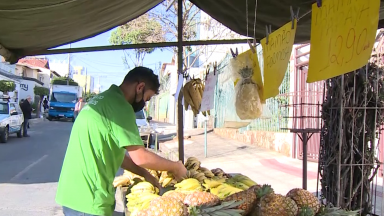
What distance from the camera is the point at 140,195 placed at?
9.48 feet

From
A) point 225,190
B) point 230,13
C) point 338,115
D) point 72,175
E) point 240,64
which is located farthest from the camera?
point 230,13

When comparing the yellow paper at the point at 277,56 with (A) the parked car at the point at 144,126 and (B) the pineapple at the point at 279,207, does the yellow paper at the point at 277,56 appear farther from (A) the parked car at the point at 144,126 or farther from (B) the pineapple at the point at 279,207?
(A) the parked car at the point at 144,126

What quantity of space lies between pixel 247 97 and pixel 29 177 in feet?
24.1

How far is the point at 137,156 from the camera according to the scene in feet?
7.73

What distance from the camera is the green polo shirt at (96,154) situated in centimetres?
228

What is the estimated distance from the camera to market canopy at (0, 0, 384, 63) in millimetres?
2883

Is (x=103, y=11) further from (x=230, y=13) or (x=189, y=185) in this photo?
(x=189, y=185)

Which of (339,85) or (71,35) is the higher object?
(71,35)

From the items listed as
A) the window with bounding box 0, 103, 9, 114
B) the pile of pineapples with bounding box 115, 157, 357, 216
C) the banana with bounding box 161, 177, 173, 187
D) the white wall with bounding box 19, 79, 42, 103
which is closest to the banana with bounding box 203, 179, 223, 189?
the pile of pineapples with bounding box 115, 157, 357, 216

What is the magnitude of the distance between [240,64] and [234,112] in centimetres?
51

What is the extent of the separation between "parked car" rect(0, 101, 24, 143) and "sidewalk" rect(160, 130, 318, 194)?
770 cm

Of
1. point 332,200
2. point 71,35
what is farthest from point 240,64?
point 71,35

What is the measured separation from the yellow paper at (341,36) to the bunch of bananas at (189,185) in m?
1.34

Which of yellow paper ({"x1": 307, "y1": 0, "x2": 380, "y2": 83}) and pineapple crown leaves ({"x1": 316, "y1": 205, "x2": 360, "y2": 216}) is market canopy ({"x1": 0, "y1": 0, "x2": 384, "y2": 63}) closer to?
yellow paper ({"x1": 307, "y1": 0, "x2": 380, "y2": 83})
